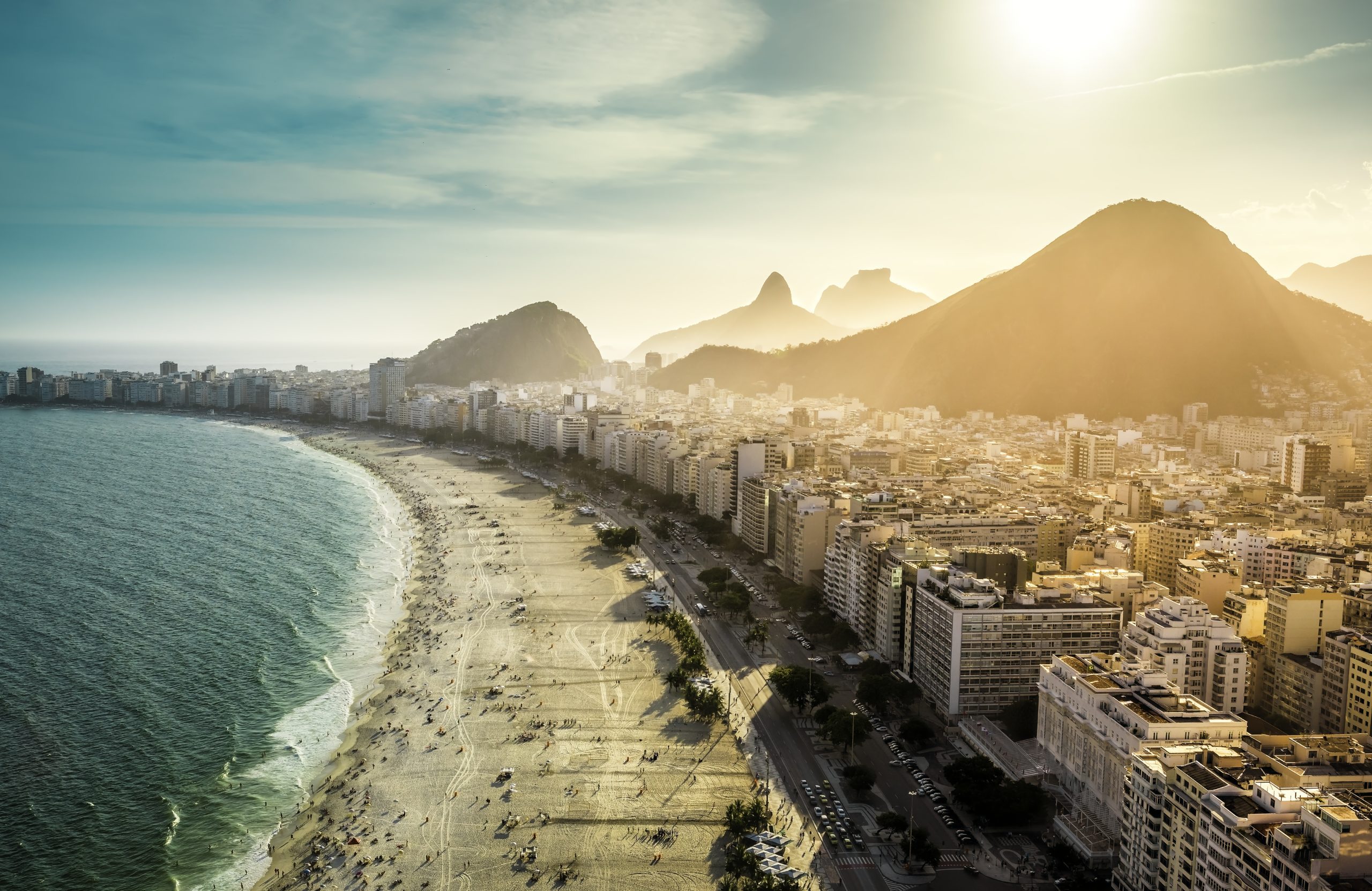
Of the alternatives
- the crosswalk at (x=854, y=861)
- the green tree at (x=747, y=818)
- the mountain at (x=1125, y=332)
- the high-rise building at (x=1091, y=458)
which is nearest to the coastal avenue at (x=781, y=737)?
the crosswalk at (x=854, y=861)

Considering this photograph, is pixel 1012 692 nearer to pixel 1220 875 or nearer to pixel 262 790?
pixel 1220 875

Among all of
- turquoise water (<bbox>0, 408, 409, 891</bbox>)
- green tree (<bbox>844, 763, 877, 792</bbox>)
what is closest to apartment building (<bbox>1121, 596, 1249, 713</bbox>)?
green tree (<bbox>844, 763, 877, 792</bbox>)

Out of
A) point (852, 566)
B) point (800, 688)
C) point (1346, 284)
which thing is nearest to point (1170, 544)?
point (852, 566)

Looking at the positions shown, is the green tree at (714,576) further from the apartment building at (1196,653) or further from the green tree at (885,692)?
the apartment building at (1196,653)

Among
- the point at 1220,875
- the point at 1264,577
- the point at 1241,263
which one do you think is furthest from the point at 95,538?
the point at 1241,263

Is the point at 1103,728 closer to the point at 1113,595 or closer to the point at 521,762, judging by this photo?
the point at 1113,595

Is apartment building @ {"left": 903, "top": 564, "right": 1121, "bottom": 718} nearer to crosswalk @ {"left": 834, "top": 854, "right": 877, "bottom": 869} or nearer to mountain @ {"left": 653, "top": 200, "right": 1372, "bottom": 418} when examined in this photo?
crosswalk @ {"left": 834, "top": 854, "right": 877, "bottom": 869}
